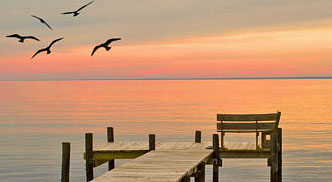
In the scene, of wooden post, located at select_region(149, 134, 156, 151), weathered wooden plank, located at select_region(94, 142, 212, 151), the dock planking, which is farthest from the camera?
weathered wooden plank, located at select_region(94, 142, 212, 151)

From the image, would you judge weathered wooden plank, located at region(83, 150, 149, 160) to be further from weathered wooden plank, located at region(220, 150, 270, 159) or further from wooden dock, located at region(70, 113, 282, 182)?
weathered wooden plank, located at region(220, 150, 270, 159)

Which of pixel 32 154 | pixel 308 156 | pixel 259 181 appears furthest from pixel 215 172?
pixel 32 154

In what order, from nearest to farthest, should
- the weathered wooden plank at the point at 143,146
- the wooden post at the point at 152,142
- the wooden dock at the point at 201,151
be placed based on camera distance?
the wooden dock at the point at 201,151, the wooden post at the point at 152,142, the weathered wooden plank at the point at 143,146

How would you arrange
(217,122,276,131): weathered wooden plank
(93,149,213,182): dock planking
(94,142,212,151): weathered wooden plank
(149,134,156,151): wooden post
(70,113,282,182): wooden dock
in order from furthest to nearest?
(94,142,212,151): weathered wooden plank, (149,134,156,151): wooden post, (217,122,276,131): weathered wooden plank, (70,113,282,182): wooden dock, (93,149,213,182): dock planking

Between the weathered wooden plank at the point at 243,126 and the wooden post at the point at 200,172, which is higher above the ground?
the weathered wooden plank at the point at 243,126

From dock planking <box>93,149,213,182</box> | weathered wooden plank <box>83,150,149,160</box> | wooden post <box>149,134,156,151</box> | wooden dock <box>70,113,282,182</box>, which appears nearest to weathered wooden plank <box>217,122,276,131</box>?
wooden dock <box>70,113,282,182</box>

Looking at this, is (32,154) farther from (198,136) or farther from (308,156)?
(198,136)

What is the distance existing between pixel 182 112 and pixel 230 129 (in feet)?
230

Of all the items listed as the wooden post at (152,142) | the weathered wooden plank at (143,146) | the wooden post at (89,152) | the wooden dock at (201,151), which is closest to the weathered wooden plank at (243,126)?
the wooden dock at (201,151)

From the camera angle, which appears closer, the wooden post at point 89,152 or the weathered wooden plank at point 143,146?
the wooden post at point 89,152

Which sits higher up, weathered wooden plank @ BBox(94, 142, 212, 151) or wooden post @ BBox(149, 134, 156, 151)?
wooden post @ BBox(149, 134, 156, 151)

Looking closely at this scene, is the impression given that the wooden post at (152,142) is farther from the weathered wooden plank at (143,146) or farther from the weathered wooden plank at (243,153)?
the weathered wooden plank at (243,153)

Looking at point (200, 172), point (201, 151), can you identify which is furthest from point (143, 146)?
point (200, 172)

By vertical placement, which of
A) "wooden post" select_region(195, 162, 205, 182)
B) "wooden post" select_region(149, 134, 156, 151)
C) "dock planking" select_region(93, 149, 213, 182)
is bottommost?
"wooden post" select_region(195, 162, 205, 182)
